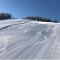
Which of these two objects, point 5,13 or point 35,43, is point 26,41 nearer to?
point 35,43

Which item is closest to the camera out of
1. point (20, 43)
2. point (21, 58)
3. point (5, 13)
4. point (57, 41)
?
point (21, 58)

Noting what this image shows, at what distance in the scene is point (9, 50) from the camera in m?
1.62

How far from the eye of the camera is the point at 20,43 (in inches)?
73.0

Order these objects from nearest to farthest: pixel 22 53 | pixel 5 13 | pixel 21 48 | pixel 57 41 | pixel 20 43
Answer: pixel 22 53 < pixel 21 48 < pixel 20 43 < pixel 57 41 < pixel 5 13

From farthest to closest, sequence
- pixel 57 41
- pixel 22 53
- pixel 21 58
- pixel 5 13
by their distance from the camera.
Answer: pixel 5 13, pixel 57 41, pixel 22 53, pixel 21 58

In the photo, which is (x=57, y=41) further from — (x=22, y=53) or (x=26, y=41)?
(x=22, y=53)

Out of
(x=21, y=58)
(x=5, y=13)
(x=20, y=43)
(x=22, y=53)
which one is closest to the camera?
(x=21, y=58)

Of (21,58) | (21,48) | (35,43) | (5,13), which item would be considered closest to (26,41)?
(35,43)

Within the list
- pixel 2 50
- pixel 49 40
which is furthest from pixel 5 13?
pixel 2 50

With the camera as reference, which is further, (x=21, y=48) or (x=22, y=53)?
(x=21, y=48)

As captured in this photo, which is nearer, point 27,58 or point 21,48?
point 27,58

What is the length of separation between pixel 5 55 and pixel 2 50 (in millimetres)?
127

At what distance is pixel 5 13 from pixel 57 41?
325 cm

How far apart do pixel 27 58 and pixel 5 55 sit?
0.63ft
